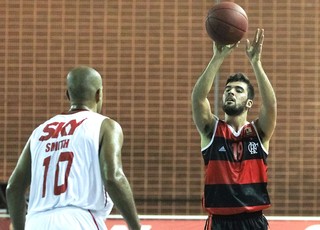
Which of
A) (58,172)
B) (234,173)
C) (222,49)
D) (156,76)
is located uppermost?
(222,49)

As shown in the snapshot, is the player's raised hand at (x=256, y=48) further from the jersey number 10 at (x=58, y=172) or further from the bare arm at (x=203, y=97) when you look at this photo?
the jersey number 10 at (x=58, y=172)

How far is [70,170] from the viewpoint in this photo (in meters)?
4.43

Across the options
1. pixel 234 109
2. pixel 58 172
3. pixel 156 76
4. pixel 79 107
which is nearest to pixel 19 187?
pixel 58 172

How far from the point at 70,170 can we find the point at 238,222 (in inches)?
65.4

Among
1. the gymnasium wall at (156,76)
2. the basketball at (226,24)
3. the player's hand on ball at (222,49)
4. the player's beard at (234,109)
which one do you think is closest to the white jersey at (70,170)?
the player's beard at (234,109)

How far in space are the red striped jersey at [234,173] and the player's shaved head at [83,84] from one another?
1401 millimetres

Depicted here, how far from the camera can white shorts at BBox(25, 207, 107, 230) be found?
4.38 metres

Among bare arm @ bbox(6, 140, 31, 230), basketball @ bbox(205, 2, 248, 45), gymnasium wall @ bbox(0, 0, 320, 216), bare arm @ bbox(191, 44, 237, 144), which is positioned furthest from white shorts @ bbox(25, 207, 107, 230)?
gymnasium wall @ bbox(0, 0, 320, 216)

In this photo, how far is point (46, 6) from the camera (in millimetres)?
9656

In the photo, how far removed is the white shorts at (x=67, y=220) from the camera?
4375mm

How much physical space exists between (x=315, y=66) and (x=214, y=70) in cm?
399

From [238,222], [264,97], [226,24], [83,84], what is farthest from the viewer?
[226,24]

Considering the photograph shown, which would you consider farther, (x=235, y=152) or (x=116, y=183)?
(x=235, y=152)

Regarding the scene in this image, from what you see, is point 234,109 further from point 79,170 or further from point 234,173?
point 79,170
